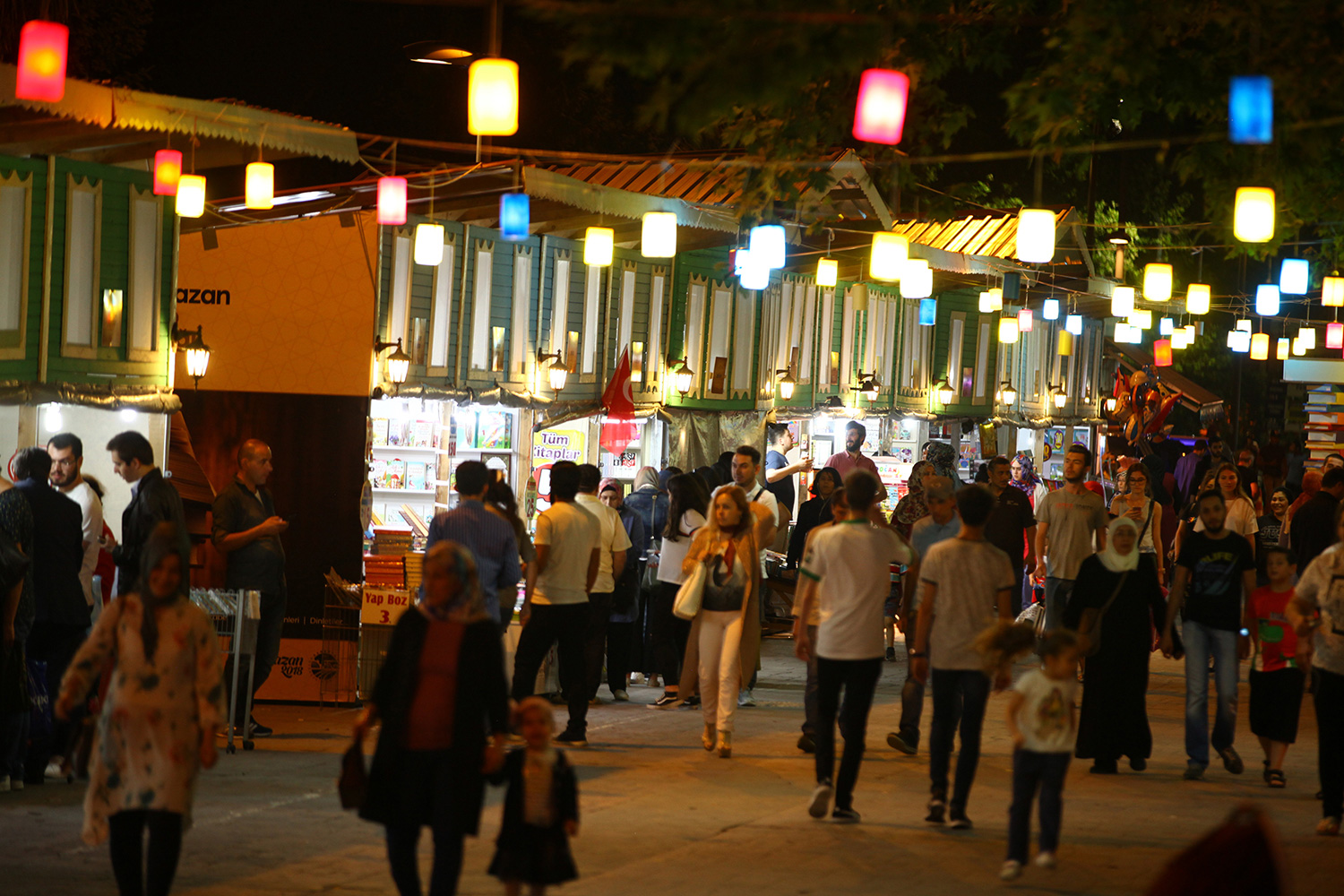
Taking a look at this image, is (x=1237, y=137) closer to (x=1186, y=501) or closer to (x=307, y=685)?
(x=307, y=685)

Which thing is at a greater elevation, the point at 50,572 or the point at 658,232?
the point at 658,232

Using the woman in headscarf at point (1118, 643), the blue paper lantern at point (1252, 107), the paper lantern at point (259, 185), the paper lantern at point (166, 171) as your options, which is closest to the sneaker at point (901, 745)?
the woman in headscarf at point (1118, 643)

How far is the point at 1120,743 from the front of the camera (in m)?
10.7

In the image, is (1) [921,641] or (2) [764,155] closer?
(1) [921,641]

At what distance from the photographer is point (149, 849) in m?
5.97

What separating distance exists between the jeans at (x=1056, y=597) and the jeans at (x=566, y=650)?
14.4 ft

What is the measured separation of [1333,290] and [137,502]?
698 inches

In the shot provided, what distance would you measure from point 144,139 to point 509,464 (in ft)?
19.2

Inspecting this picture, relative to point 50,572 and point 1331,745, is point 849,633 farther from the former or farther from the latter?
point 50,572

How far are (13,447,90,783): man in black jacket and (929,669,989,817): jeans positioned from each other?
497 cm

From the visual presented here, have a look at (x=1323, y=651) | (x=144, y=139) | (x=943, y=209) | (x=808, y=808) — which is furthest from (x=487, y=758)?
(x=943, y=209)

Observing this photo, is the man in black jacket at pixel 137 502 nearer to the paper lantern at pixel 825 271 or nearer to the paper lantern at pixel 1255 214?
the paper lantern at pixel 1255 214

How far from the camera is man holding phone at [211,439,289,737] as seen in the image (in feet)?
36.6

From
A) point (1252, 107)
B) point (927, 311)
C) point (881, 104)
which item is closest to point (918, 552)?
point (881, 104)
